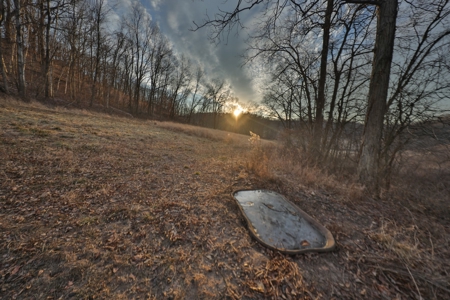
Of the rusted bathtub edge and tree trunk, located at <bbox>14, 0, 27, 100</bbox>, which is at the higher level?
tree trunk, located at <bbox>14, 0, 27, 100</bbox>

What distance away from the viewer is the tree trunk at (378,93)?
385cm

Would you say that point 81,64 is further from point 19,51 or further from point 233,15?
point 233,15

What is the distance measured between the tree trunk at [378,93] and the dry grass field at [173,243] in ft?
2.51

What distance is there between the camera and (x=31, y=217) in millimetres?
2104

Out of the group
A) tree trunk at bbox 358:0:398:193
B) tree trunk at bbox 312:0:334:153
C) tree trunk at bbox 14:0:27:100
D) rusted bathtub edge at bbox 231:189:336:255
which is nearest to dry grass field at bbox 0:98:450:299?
rusted bathtub edge at bbox 231:189:336:255

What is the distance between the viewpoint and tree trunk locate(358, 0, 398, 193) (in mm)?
3848

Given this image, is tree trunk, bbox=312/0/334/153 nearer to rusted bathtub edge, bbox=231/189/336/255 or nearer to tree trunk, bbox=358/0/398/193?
tree trunk, bbox=358/0/398/193

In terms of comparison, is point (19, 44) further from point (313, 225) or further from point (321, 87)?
point (313, 225)

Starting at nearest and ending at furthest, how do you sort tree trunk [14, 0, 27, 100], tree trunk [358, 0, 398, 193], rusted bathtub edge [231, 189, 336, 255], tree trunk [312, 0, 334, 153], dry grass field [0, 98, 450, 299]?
dry grass field [0, 98, 450, 299], rusted bathtub edge [231, 189, 336, 255], tree trunk [358, 0, 398, 193], tree trunk [312, 0, 334, 153], tree trunk [14, 0, 27, 100]

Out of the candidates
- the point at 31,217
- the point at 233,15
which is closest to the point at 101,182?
the point at 31,217

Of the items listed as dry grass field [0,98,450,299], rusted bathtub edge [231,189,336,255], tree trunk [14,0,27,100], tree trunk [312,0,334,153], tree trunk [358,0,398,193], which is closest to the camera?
dry grass field [0,98,450,299]

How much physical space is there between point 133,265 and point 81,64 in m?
27.4

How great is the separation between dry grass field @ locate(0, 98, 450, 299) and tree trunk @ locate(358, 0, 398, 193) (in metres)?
0.76

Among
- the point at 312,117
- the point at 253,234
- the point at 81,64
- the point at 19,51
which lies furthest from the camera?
the point at 81,64
